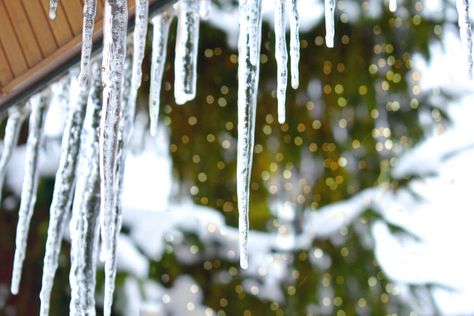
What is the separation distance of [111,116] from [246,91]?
0.83 feet

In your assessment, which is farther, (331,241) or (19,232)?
(331,241)

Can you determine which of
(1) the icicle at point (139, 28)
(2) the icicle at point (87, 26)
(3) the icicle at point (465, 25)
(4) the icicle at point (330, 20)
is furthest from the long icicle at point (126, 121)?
(3) the icicle at point (465, 25)

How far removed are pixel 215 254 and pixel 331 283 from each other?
1.62 feet

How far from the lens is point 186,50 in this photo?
158 centimetres

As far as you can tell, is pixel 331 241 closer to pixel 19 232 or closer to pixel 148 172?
pixel 148 172

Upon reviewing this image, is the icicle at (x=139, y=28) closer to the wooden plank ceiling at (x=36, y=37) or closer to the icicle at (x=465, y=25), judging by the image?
the wooden plank ceiling at (x=36, y=37)

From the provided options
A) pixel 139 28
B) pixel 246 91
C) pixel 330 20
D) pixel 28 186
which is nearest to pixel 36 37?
pixel 139 28

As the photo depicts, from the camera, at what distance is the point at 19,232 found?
1923mm

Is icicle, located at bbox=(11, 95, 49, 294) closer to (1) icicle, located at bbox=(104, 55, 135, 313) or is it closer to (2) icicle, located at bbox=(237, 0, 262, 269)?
(1) icicle, located at bbox=(104, 55, 135, 313)

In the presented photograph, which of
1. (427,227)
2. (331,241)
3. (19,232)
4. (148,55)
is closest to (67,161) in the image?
(19,232)

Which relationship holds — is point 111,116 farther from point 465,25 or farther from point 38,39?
point 465,25

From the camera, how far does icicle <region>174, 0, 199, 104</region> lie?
154 centimetres

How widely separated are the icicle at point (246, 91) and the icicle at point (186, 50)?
19 cm

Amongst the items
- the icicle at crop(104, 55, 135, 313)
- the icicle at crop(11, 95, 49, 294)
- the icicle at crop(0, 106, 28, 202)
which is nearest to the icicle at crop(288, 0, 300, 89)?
the icicle at crop(104, 55, 135, 313)
